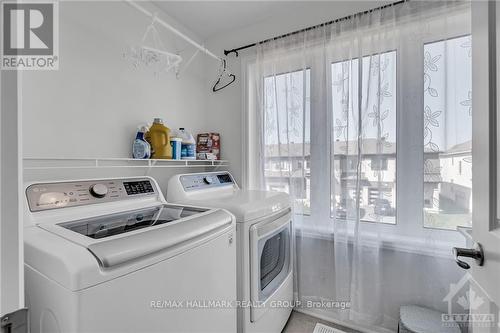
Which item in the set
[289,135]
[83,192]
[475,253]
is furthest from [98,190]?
[475,253]

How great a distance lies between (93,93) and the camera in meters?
1.51

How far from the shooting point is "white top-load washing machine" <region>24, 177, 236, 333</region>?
24.7 inches

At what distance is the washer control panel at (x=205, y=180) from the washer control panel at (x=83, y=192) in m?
0.28

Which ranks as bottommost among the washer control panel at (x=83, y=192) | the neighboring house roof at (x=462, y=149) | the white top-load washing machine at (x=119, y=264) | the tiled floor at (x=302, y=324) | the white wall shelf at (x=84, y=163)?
the tiled floor at (x=302, y=324)

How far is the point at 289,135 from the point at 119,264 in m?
1.56

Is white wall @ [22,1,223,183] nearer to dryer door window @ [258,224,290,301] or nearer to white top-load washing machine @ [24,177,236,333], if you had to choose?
white top-load washing machine @ [24,177,236,333]

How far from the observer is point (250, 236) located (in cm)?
132

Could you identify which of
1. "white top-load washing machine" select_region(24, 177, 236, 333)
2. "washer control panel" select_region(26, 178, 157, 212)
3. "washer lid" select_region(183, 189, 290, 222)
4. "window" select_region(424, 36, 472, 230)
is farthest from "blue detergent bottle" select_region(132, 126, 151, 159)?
"window" select_region(424, 36, 472, 230)

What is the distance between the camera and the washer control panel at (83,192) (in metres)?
1.01

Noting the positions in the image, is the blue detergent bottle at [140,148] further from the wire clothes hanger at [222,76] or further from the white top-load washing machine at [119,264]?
the wire clothes hanger at [222,76]

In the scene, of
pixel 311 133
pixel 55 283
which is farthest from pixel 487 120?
pixel 55 283

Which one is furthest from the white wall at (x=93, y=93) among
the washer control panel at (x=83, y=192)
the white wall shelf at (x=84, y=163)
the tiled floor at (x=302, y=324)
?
the tiled floor at (x=302, y=324)

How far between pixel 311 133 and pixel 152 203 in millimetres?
Result: 1317

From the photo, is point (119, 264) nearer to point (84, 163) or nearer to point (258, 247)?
point (258, 247)
